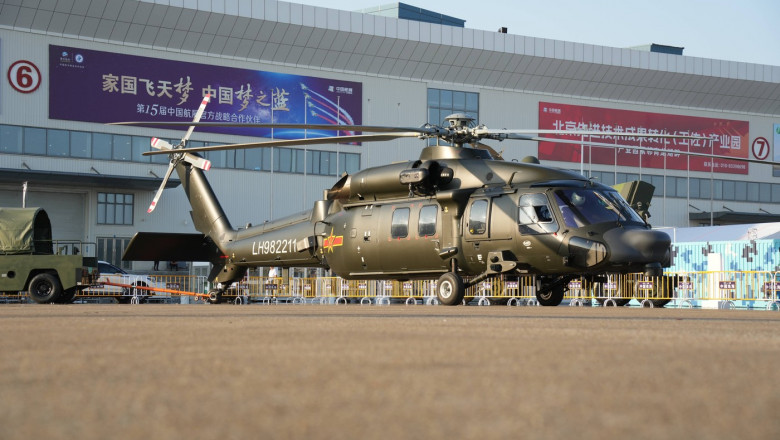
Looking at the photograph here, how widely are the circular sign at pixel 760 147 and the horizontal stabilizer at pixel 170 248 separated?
55.3 m

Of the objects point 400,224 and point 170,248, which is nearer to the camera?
point 400,224

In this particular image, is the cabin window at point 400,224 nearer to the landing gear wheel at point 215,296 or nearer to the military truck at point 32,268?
the landing gear wheel at point 215,296

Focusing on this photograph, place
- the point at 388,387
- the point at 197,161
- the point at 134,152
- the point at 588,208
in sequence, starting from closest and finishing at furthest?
the point at 388,387 → the point at 588,208 → the point at 197,161 → the point at 134,152

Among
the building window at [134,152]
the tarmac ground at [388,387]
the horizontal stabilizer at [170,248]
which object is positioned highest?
the building window at [134,152]

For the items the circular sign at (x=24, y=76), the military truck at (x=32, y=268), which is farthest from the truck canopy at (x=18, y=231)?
the circular sign at (x=24, y=76)

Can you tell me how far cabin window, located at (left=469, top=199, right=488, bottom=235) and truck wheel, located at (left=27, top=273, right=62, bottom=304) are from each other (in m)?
13.1

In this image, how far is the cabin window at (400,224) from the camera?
60.5 ft

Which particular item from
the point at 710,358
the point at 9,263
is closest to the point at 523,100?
the point at 9,263

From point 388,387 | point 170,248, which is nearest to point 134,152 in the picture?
point 170,248

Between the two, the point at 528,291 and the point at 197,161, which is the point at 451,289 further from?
the point at 197,161

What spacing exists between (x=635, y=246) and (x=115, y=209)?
132 feet

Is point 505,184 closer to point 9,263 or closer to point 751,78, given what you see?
point 9,263

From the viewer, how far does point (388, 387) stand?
3734mm

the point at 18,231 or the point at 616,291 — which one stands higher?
the point at 18,231
